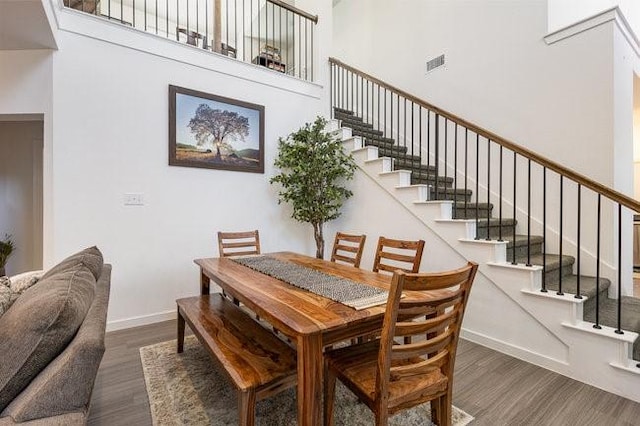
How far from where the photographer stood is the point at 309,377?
1223 millimetres

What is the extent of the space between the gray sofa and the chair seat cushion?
96 centimetres

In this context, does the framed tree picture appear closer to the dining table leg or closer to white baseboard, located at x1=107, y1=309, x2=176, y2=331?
white baseboard, located at x1=107, y1=309, x2=176, y2=331

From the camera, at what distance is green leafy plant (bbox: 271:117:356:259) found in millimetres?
3721

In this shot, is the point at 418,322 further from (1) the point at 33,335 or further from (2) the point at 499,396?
(1) the point at 33,335

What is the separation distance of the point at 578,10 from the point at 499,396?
13.3ft

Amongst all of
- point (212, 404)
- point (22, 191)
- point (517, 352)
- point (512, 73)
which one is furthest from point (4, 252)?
point (512, 73)

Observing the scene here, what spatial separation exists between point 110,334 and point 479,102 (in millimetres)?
4663

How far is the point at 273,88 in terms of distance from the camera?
3.99 metres

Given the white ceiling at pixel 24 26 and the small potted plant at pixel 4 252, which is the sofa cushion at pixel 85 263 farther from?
the small potted plant at pixel 4 252

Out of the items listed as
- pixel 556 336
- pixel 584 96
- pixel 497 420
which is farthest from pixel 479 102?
pixel 497 420

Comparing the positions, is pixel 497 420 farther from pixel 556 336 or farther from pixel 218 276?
pixel 218 276

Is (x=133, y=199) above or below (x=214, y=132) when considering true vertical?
below

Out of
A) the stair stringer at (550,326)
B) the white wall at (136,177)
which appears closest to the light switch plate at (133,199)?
the white wall at (136,177)

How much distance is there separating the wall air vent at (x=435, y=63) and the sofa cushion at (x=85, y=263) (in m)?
4.50
